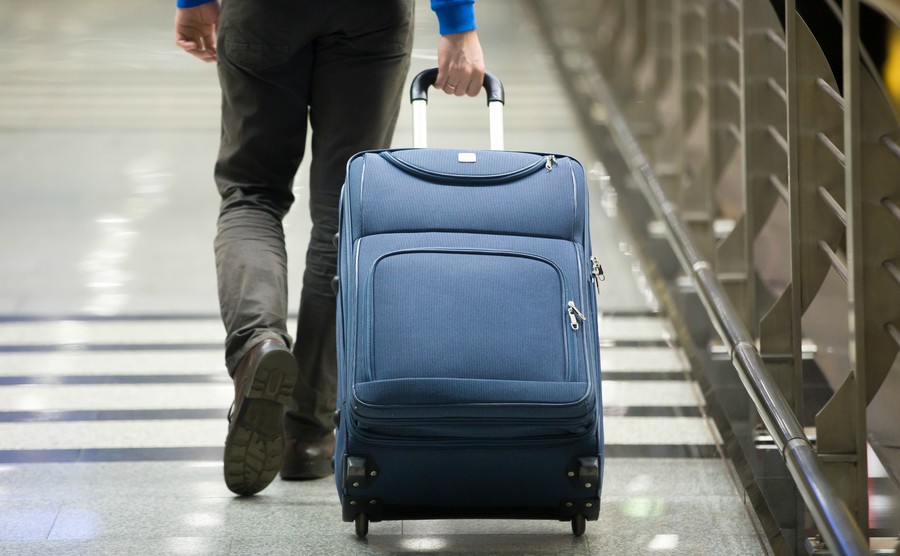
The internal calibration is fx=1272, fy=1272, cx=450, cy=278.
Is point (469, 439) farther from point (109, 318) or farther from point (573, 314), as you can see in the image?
point (109, 318)

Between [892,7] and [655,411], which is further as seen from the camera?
[655,411]

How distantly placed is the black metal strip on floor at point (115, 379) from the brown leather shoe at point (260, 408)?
0.91 m

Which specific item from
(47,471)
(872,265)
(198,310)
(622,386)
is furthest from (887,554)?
(198,310)

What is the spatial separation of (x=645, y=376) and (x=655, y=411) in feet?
0.70

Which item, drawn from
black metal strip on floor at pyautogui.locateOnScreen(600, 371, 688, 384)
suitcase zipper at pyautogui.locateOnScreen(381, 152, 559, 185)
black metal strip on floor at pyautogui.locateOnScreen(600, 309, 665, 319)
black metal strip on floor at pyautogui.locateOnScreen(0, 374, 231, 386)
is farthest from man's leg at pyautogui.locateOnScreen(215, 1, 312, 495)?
black metal strip on floor at pyautogui.locateOnScreen(600, 309, 665, 319)

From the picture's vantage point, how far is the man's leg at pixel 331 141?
2604 mm

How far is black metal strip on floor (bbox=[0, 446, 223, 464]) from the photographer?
289 centimetres

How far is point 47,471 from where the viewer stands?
2.81 meters

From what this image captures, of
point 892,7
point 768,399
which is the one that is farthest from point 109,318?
point 892,7

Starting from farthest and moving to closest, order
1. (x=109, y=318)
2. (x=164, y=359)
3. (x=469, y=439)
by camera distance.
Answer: (x=109, y=318), (x=164, y=359), (x=469, y=439)

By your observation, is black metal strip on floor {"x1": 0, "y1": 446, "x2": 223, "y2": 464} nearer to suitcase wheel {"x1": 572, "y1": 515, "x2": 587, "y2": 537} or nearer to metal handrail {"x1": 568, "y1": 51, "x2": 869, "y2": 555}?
suitcase wheel {"x1": 572, "y1": 515, "x2": 587, "y2": 537}

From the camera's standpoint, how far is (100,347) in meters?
3.57

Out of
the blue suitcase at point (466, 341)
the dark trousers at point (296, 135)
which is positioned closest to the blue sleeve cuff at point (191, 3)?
the dark trousers at point (296, 135)

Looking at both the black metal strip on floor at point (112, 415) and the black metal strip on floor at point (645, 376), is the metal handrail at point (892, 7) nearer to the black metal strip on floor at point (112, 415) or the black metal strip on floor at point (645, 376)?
the black metal strip on floor at point (645, 376)
